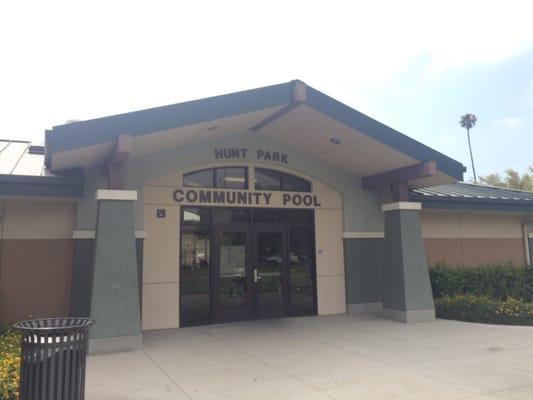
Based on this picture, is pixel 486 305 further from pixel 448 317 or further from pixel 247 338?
pixel 247 338

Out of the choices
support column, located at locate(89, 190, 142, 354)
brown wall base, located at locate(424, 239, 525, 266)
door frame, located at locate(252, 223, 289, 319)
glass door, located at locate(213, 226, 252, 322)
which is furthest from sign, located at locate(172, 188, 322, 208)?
brown wall base, located at locate(424, 239, 525, 266)

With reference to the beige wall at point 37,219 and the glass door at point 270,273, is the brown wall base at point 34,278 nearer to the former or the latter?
the beige wall at point 37,219

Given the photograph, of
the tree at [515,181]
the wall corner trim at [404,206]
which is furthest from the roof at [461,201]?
the tree at [515,181]

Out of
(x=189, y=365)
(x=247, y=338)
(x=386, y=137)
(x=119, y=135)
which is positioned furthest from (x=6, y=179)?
(x=386, y=137)

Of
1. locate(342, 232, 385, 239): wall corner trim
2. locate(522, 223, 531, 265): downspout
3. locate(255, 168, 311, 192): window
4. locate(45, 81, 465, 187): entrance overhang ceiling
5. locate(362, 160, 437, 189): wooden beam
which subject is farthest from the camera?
locate(522, 223, 531, 265): downspout

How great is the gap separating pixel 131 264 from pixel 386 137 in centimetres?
621

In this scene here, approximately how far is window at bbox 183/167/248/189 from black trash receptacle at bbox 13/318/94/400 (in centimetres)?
679

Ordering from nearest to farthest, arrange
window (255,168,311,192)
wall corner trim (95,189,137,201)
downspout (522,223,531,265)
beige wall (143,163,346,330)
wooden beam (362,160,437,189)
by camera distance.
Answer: wall corner trim (95,189,137,201) < beige wall (143,163,346,330) < wooden beam (362,160,437,189) < window (255,168,311,192) < downspout (522,223,531,265)

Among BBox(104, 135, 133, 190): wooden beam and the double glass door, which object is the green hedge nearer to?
the double glass door

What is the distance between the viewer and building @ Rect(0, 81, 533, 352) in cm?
870

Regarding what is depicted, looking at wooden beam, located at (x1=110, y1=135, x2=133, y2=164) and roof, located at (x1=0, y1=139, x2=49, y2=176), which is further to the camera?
roof, located at (x1=0, y1=139, x2=49, y2=176)

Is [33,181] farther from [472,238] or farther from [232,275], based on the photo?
[472,238]

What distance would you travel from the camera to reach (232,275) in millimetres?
11445

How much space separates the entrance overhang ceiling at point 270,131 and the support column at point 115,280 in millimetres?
1203
